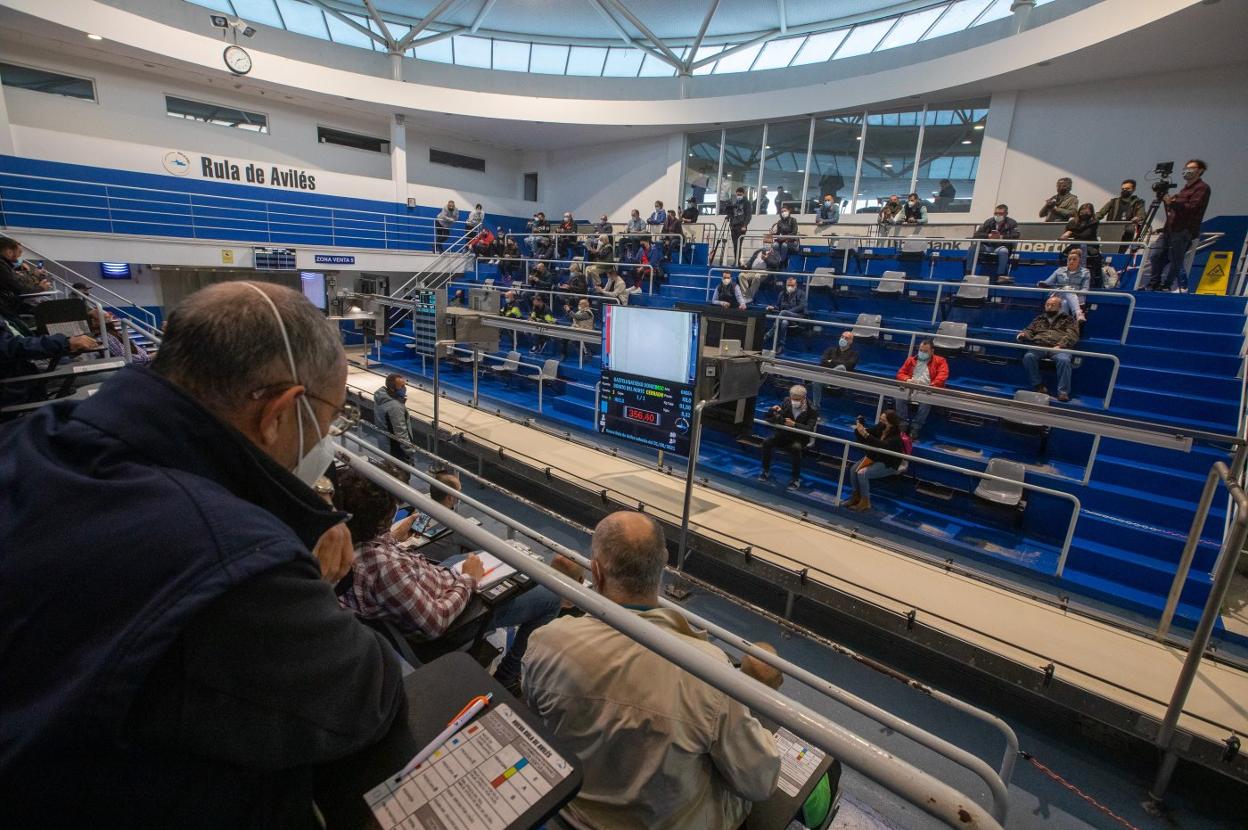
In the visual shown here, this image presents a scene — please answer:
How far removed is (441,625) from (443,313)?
4705 mm

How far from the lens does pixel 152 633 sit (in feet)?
2.02

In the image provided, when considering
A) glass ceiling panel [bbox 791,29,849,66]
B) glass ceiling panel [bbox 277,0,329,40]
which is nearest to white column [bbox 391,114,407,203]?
glass ceiling panel [bbox 277,0,329,40]

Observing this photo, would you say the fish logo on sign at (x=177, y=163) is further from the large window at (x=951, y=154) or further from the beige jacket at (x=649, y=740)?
the large window at (x=951, y=154)

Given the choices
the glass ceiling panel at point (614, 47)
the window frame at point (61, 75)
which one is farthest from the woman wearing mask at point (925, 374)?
the window frame at point (61, 75)

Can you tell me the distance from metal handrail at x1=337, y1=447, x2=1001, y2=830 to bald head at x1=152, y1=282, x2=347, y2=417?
22.9 inches

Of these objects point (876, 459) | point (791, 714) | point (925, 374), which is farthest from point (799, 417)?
point (791, 714)

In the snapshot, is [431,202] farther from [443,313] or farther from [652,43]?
[443,313]

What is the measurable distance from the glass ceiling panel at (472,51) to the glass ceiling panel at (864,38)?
422 inches

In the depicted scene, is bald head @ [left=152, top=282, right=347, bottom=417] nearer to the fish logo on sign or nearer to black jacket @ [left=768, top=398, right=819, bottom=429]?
black jacket @ [left=768, top=398, right=819, bottom=429]

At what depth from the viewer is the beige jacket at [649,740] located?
1415mm

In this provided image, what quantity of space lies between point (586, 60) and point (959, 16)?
34.6 ft

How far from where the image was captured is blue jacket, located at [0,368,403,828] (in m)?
0.61

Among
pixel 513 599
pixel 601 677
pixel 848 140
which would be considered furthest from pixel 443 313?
pixel 848 140

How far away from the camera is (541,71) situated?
17.9m
